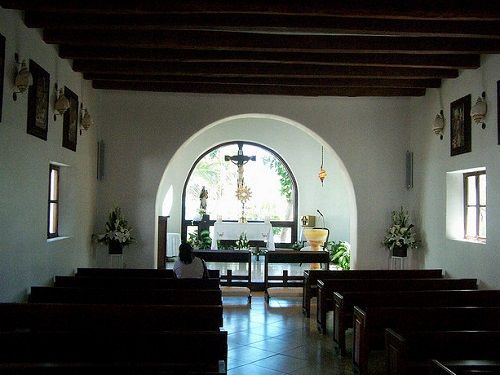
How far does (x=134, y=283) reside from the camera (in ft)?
20.5

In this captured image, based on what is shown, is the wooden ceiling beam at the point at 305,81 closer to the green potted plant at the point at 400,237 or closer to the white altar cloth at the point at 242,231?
the green potted plant at the point at 400,237

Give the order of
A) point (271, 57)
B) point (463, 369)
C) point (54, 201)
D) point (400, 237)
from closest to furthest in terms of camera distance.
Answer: point (463, 369)
point (271, 57)
point (54, 201)
point (400, 237)

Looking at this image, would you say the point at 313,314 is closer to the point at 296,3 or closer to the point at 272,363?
the point at 272,363

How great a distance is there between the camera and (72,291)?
5.39 metres

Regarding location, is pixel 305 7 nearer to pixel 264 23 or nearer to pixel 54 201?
pixel 264 23

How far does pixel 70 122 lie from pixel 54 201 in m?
1.10

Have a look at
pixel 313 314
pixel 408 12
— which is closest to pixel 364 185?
pixel 313 314

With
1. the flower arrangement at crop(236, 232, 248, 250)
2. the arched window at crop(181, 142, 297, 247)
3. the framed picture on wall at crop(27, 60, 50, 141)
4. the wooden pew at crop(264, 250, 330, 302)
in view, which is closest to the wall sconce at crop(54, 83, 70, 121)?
the framed picture on wall at crop(27, 60, 50, 141)

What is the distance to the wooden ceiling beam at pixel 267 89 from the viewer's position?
8383 millimetres

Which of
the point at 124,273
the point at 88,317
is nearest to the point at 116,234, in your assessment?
the point at 124,273

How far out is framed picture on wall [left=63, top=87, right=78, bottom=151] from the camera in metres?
6.89

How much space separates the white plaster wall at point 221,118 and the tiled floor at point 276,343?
1924 millimetres

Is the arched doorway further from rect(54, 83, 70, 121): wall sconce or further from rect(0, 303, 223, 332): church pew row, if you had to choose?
rect(0, 303, 223, 332): church pew row

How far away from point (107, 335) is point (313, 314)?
4.74 m
